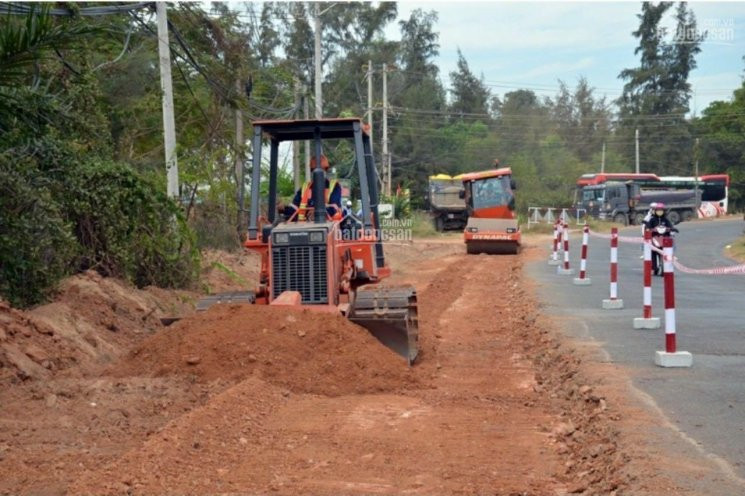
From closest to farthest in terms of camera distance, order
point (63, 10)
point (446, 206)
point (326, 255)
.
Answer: point (326, 255) < point (63, 10) < point (446, 206)

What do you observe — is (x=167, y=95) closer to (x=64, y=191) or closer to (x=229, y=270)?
(x=229, y=270)

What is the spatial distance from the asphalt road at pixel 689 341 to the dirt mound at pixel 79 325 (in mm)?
5794

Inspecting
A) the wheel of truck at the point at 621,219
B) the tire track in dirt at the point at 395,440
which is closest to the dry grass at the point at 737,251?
the wheel of truck at the point at 621,219

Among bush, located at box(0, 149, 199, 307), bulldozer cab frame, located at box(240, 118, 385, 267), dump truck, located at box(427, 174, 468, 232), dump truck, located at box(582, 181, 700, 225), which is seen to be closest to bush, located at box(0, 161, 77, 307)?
bush, located at box(0, 149, 199, 307)

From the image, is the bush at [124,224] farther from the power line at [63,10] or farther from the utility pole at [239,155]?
the utility pole at [239,155]

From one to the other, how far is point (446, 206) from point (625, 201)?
17197 mm

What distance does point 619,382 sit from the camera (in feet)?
27.4

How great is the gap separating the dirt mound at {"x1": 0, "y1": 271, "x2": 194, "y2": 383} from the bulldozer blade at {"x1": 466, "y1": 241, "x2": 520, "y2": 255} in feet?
64.3

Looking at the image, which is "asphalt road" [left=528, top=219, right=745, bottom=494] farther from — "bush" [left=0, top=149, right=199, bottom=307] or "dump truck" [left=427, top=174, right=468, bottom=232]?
"dump truck" [left=427, top=174, right=468, bottom=232]

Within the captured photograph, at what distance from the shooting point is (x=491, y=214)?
120 ft

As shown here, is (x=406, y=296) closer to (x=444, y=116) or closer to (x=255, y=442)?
(x=255, y=442)

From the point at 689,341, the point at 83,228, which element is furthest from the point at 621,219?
the point at 689,341

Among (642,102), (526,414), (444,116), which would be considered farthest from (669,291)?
(642,102)

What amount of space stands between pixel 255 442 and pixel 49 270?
19.1 ft
